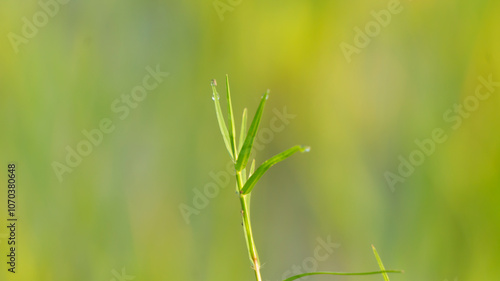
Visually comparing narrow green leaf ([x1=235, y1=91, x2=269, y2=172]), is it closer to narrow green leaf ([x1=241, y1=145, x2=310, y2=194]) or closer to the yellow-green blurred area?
narrow green leaf ([x1=241, y1=145, x2=310, y2=194])

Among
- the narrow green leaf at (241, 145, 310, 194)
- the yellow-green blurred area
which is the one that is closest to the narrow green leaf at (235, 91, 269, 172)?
the narrow green leaf at (241, 145, 310, 194)

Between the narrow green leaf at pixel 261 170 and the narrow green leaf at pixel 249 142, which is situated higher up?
the narrow green leaf at pixel 249 142

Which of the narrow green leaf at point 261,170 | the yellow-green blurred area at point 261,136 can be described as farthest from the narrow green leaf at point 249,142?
the yellow-green blurred area at point 261,136

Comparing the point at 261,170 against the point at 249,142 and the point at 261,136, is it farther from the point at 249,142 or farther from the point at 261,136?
the point at 261,136

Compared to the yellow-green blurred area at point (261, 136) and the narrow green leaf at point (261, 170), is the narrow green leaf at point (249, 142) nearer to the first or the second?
the narrow green leaf at point (261, 170)

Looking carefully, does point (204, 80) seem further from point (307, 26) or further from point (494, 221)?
point (494, 221)

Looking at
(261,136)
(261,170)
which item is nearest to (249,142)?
(261,170)

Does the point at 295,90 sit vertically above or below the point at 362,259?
above

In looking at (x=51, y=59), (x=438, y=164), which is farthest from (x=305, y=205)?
(x=51, y=59)
